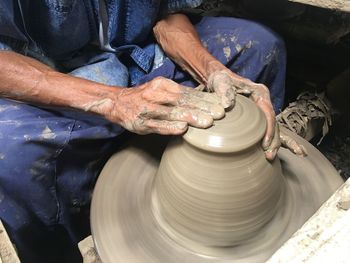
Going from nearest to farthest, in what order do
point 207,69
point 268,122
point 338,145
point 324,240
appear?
point 324,240, point 268,122, point 207,69, point 338,145

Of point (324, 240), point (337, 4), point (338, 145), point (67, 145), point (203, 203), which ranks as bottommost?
point (338, 145)

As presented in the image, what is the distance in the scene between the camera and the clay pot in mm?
944

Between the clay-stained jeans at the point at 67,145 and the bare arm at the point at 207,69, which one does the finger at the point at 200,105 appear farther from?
the clay-stained jeans at the point at 67,145

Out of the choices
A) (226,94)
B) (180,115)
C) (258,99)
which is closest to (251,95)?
(258,99)

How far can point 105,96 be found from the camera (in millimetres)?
1180

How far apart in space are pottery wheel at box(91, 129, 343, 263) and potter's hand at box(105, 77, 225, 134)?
5.7 inches

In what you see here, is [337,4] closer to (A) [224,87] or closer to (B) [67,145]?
(A) [224,87]

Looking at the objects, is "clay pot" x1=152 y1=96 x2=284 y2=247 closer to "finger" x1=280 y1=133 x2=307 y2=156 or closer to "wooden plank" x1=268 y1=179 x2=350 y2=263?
"finger" x1=280 y1=133 x2=307 y2=156

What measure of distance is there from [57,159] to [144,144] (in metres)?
0.25

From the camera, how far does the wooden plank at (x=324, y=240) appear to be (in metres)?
0.65

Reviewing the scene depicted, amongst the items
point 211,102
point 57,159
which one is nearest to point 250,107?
point 211,102

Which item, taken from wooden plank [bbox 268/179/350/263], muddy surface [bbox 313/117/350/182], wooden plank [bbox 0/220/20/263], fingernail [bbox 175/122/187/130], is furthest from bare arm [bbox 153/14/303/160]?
muddy surface [bbox 313/117/350/182]

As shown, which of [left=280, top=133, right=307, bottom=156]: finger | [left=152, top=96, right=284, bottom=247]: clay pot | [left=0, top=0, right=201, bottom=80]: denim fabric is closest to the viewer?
[left=152, top=96, right=284, bottom=247]: clay pot

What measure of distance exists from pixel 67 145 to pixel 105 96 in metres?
0.18
